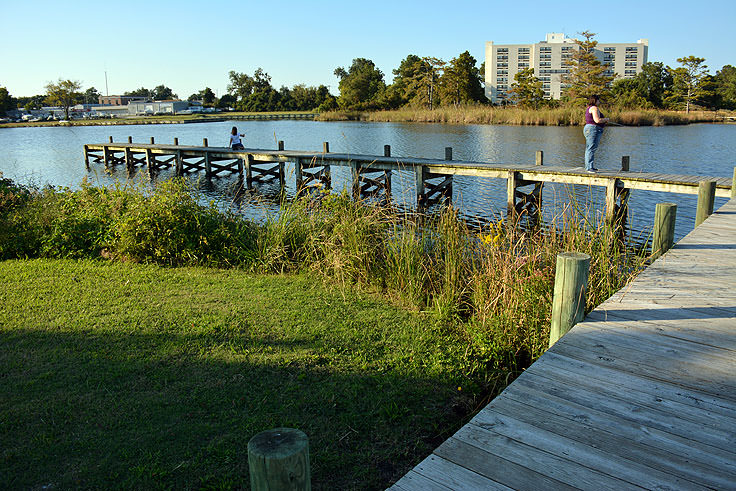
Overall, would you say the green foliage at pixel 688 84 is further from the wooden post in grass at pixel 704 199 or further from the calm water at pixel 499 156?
the wooden post in grass at pixel 704 199

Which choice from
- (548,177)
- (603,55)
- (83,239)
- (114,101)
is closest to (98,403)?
(83,239)

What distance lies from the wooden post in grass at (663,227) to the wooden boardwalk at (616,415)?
1.65 metres

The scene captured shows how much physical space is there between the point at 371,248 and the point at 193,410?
143 inches

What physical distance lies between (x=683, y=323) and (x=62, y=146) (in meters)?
41.9

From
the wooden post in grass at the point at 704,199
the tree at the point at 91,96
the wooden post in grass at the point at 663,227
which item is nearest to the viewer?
the wooden post in grass at the point at 663,227

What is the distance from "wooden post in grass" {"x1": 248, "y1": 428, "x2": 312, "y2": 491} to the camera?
58.5 inches

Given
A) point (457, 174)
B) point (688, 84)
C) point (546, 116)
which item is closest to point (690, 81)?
point (688, 84)

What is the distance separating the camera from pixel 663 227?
5.68 metres

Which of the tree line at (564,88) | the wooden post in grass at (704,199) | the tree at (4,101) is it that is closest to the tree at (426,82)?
the tree line at (564,88)

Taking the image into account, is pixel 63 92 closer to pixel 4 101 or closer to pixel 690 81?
pixel 4 101

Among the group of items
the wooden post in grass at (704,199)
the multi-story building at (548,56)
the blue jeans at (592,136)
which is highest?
the multi-story building at (548,56)

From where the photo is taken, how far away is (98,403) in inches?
149

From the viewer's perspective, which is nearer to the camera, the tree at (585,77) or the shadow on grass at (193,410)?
the shadow on grass at (193,410)

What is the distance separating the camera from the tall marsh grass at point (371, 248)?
512 cm
